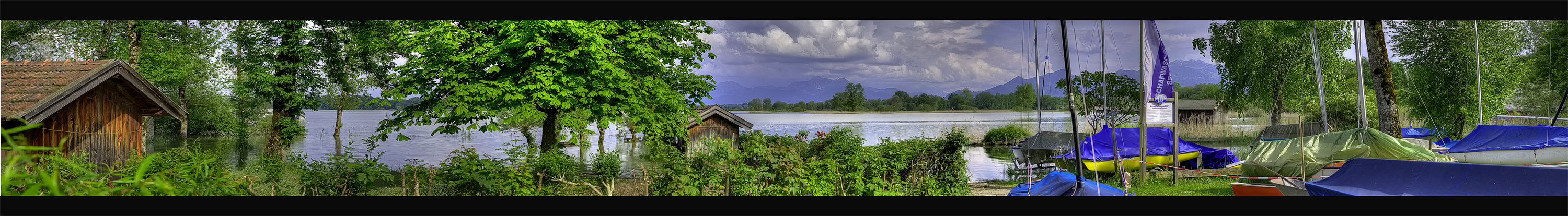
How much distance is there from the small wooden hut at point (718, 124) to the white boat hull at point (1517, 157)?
1101 cm

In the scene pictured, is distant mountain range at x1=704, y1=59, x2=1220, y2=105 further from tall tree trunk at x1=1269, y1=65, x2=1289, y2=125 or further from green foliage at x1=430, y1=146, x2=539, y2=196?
green foliage at x1=430, y1=146, x2=539, y2=196

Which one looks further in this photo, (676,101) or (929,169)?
(676,101)

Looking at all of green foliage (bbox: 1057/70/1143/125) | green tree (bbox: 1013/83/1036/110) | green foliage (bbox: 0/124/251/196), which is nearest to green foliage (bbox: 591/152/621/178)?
green foliage (bbox: 0/124/251/196)

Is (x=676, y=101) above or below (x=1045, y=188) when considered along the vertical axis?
above

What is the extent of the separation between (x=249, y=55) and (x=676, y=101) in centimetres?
817

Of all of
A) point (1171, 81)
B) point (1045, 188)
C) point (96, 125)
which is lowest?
point (1045, 188)

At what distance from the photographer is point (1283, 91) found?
20.0 m

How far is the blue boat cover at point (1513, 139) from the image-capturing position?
305 inches

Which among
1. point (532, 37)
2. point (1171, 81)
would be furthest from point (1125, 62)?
point (532, 37)

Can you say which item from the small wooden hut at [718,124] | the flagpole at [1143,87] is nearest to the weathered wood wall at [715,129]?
the small wooden hut at [718,124]

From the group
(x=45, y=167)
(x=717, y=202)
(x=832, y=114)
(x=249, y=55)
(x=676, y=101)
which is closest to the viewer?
(x=717, y=202)

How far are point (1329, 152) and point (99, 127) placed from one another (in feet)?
44.8

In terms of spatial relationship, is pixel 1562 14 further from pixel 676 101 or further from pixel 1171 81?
pixel 676 101

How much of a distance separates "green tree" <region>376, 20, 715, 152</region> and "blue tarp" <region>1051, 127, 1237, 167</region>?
6.42 meters
